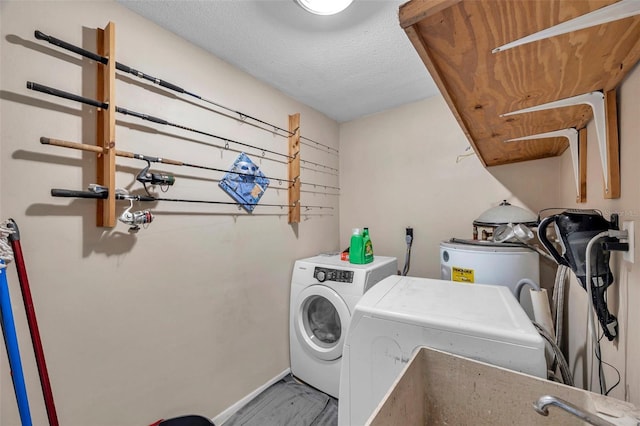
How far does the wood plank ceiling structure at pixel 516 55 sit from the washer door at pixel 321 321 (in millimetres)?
1419

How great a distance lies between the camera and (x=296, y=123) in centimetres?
233

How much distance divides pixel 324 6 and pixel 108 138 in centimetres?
119

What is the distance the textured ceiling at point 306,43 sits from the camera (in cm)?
138

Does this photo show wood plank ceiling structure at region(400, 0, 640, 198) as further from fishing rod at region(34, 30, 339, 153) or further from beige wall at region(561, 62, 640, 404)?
fishing rod at region(34, 30, 339, 153)

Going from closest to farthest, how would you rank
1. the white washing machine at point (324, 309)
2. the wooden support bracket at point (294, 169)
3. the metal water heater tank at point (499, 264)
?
1. the metal water heater tank at point (499, 264)
2. the white washing machine at point (324, 309)
3. the wooden support bracket at point (294, 169)

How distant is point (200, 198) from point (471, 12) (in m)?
1.60

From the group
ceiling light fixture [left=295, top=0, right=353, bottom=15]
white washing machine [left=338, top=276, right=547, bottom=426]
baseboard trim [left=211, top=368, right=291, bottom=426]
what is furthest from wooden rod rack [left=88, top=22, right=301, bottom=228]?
baseboard trim [left=211, top=368, right=291, bottom=426]

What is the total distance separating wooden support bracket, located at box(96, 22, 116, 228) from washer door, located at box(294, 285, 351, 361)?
137 centimetres

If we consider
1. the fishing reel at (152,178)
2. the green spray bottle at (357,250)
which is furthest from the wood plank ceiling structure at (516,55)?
the fishing reel at (152,178)

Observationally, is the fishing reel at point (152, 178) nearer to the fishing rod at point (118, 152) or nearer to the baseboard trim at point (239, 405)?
the fishing rod at point (118, 152)

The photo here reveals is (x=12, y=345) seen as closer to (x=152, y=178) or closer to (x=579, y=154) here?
(x=152, y=178)

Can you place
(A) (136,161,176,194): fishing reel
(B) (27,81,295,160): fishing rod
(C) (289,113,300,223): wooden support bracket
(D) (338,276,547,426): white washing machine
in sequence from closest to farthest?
(D) (338,276,547,426): white washing machine → (B) (27,81,295,160): fishing rod → (A) (136,161,176,194): fishing reel → (C) (289,113,300,223): wooden support bracket

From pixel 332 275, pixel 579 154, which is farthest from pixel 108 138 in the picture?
pixel 579 154

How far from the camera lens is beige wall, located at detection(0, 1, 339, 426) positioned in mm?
1078
